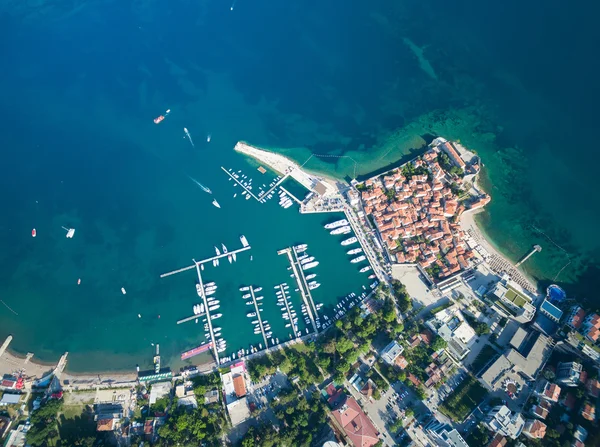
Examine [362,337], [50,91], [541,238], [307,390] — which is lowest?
[307,390]

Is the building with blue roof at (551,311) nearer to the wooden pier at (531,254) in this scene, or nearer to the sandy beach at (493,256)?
the sandy beach at (493,256)

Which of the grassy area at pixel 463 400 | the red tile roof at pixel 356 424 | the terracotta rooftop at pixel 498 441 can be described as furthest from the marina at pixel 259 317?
the terracotta rooftop at pixel 498 441

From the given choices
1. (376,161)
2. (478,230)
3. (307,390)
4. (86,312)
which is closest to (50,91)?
(86,312)

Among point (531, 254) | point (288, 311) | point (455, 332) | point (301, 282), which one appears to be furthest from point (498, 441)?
point (301, 282)

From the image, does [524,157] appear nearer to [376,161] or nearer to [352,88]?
[376,161]

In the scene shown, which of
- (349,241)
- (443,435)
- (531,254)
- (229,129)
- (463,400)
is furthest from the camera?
(229,129)

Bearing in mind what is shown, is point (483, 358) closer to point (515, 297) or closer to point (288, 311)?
point (515, 297)

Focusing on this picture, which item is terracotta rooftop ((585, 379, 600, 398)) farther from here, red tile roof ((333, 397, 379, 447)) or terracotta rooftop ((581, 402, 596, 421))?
red tile roof ((333, 397, 379, 447))
